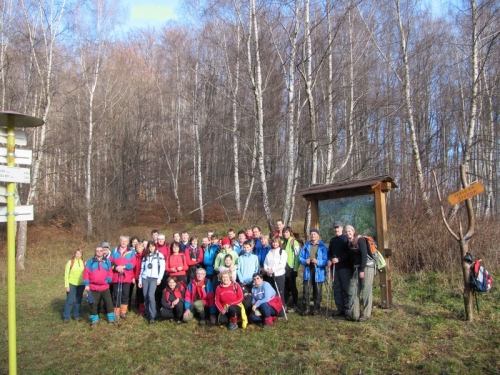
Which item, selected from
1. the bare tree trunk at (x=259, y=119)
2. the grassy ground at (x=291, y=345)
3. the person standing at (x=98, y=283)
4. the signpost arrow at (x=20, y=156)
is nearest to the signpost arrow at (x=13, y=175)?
the signpost arrow at (x=20, y=156)

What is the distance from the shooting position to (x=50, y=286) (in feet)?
41.7

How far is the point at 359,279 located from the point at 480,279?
6.04 ft

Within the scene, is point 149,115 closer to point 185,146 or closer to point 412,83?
point 185,146

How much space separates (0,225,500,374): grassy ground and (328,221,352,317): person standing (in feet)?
1.40

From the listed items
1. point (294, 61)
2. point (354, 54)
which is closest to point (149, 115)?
point (354, 54)

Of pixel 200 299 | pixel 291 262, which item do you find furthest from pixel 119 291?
pixel 291 262

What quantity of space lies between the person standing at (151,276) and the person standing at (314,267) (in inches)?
109

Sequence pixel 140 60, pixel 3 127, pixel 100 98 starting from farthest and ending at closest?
pixel 140 60
pixel 100 98
pixel 3 127

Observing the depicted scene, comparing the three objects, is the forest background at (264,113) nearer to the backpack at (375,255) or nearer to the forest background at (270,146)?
the forest background at (270,146)

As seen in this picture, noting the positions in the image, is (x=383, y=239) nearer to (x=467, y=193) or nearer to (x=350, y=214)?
(x=350, y=214)

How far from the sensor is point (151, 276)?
27.4ft

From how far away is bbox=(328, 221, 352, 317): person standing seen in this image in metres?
7.46

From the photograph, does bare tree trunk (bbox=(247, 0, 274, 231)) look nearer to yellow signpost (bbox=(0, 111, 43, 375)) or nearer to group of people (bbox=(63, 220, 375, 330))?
group of people (bbox=(63, 220, 375, 330))

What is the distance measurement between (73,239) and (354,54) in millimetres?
15420
